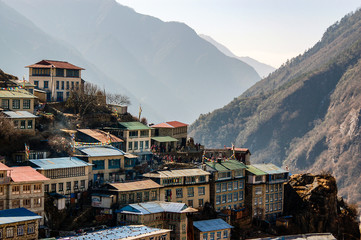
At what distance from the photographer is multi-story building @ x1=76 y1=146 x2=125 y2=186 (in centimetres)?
8919

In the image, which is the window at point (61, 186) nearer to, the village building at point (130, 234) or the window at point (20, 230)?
the village building at point (130, 234)

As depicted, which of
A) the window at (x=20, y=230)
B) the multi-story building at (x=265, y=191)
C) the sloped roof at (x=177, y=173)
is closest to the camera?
the window at (x=20, y=230)

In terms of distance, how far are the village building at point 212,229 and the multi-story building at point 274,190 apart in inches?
699

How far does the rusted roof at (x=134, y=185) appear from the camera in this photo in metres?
85.0

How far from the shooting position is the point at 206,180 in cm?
9819

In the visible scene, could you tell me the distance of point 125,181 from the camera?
89.2m

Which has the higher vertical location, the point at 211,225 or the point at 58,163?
the point at 58,163

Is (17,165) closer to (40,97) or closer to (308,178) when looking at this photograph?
(40,97)

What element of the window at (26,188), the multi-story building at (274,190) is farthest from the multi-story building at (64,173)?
the multi-story building at (274,190)

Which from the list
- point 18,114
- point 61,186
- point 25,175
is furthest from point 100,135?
point 25,175

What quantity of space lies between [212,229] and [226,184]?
47.7 ft

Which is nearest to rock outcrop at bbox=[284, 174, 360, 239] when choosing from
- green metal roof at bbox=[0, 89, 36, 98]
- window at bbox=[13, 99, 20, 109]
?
green metal roof at bbox=[0, 89, 36, 98]

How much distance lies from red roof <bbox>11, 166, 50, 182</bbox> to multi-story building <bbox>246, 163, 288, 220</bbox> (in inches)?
1598

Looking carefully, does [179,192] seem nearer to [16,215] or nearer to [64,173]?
[64,173]
